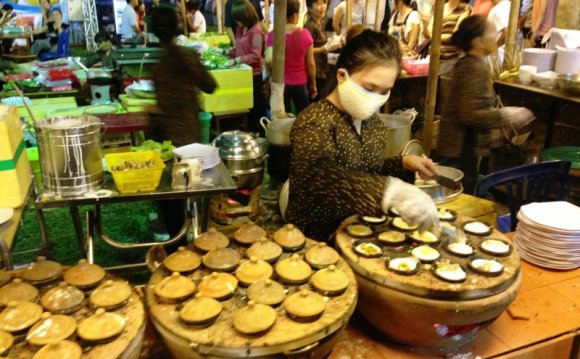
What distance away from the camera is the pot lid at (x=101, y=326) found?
3.96ft

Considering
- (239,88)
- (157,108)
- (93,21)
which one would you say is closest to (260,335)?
(157,108)

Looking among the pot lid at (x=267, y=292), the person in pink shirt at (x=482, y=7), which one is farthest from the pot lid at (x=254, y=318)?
the person in pink shirt at (x=482, y=7)

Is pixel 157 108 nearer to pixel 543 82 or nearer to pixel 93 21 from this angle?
pixel 543 82

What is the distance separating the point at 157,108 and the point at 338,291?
2.56m

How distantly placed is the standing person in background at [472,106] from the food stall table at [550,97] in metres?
0.88

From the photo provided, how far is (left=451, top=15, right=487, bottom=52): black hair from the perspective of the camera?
3.41m

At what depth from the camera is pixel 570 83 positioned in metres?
4.45

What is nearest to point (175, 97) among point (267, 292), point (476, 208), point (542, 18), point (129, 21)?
point (476, 208)

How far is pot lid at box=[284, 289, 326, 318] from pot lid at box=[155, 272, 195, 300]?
0.93 feet

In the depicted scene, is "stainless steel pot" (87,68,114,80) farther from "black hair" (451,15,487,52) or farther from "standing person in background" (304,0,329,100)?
"black hair" (451,15,487,52)

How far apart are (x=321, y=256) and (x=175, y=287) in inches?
18.7

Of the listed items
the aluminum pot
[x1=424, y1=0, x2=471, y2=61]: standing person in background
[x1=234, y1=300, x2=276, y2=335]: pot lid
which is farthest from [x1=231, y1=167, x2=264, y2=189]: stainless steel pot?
[x1=424, y1=0, x2=471, y2=61]: standing person in background

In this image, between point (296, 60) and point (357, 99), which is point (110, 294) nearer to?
point (357, 99)

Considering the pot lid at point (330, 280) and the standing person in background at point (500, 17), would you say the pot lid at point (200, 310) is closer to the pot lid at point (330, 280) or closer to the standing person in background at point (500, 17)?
the pot lid at point (330, 280)
